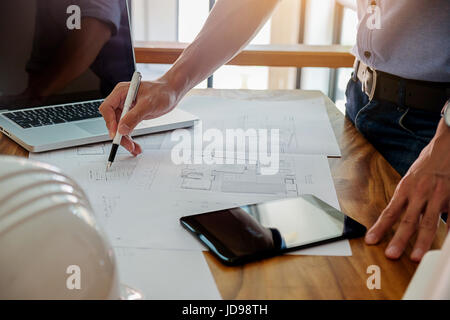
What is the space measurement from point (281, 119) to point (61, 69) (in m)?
0.50

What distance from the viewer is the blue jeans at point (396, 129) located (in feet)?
3.31

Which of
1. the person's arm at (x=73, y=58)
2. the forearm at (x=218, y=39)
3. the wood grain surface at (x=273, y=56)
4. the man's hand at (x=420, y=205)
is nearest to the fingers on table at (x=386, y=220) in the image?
the man's hand at (x=420, y=205)

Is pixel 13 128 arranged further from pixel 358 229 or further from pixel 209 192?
pixel 358 229

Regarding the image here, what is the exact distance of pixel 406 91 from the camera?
1015 millimetres

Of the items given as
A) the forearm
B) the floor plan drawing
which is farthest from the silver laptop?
the floor plan drawing

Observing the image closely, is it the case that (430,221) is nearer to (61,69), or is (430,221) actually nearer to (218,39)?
(218,39)

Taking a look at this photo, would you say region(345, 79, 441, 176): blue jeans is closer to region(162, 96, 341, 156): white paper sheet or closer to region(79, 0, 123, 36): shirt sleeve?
region(162, 96, 341, 156): white paper sheet

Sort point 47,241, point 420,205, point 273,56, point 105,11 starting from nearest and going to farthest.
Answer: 1. point 47,241
2. point 420,205
3. point 105,11
4. point 273,56

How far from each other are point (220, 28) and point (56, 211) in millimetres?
787

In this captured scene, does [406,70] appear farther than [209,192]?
Yes

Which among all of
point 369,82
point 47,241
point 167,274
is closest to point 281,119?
point 369,82

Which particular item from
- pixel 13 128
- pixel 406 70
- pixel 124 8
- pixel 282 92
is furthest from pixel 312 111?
pixel 13 128

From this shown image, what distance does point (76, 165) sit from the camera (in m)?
0.89
